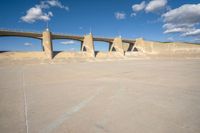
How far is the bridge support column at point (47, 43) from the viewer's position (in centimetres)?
3931

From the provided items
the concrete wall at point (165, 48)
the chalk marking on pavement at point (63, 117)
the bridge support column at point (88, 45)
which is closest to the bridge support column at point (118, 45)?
the concrete wall at point (165, 48)

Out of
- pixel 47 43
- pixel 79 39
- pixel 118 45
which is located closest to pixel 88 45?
pixel 79 39

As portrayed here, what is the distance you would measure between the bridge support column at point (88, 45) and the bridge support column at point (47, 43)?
1294 cm

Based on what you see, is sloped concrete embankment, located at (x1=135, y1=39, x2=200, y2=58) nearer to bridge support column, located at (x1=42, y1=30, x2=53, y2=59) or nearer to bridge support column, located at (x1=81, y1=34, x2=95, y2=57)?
bridge support column, located at (x1=81, y1=34, x2=95, y2=57)

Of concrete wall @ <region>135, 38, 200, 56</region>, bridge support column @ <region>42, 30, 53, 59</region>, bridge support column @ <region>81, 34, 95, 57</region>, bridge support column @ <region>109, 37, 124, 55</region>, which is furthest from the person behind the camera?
bridge support column @ <region>109, 37, 124, 55</region>

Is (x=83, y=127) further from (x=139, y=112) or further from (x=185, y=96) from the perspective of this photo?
(x=185, y=96)

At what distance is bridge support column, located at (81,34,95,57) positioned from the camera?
48.5 m

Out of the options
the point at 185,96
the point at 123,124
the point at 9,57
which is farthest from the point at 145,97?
the point at 9,57

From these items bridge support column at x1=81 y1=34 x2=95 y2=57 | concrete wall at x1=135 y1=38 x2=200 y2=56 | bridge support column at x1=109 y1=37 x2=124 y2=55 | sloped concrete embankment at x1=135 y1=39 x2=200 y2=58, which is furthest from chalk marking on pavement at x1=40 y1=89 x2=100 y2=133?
concrete wall at x1=135 y1=38 x2=200 y2=56

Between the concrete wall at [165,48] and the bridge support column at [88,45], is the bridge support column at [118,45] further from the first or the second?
the bridge support column at [88,45]

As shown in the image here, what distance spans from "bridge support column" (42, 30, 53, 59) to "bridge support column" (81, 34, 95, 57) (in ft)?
42.5

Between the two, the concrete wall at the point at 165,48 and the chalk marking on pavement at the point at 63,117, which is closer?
the chalk marking on pavement at the point at 63,117

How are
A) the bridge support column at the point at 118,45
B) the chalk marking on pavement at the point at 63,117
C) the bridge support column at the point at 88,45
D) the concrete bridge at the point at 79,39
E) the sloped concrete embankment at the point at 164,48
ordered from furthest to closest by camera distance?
1. the bridge support column at the point at 118,45
2. the sloped concrete embankment at the point at 164,48
3. the bridge support column at the point at 88,45
4. the concrete bridge at the point at 79,39
5. the chalk marking on pavement at the point at 63,117

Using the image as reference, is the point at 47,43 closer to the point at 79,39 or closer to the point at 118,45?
the point at 79,39
